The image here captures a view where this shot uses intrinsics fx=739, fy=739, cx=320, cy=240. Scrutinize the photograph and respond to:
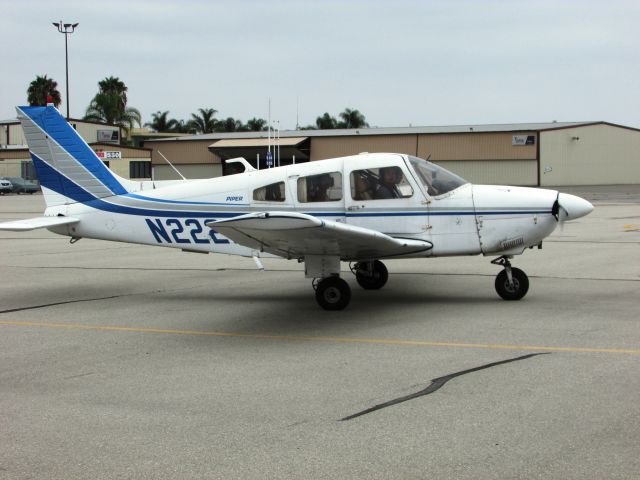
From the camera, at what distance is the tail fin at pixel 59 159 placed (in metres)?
11.7

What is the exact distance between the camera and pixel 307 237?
8.73 metres

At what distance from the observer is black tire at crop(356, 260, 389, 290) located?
11.6m

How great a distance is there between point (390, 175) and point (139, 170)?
59.5 m

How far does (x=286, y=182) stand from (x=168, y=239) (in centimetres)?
207

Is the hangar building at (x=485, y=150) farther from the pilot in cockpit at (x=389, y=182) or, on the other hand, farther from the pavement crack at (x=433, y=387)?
the pavement crack at (x=433, y=387)

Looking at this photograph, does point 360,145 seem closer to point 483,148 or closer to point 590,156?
point 483,148

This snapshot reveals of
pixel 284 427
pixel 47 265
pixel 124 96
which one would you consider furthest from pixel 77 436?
pixel 124 96

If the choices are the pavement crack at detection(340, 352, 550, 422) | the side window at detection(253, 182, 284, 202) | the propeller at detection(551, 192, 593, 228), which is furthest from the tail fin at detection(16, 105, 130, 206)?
the pavement crack at detection(340, 352, 550, 422)

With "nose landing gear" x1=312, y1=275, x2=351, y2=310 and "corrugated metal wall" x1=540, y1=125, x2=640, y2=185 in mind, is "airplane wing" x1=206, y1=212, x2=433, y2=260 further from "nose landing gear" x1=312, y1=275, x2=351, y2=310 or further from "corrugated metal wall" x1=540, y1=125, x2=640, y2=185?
"corrugated metal wall" x1=540, y1=125, x2=640, y2=185

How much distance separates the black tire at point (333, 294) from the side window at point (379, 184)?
1309mm

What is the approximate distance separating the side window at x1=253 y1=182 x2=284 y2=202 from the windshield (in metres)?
1.89

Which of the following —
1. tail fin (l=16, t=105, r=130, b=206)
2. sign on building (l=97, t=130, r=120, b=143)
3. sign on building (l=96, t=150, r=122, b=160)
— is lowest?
tail fin (l=16, t=105, r=130, b=206)

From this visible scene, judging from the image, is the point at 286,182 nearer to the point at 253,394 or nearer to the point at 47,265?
the point at 253,394

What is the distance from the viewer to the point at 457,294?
11.0 m
